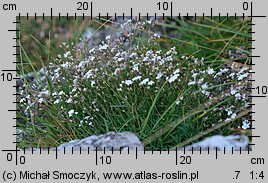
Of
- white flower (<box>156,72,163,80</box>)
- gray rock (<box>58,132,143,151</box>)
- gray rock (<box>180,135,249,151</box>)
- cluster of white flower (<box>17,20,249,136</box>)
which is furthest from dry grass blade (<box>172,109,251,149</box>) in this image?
white flower (<box>156,72,163,80</box>)

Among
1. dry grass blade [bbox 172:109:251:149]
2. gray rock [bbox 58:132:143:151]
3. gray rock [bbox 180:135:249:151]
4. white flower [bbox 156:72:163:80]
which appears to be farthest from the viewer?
white flower [bbox 156:72:163:80]

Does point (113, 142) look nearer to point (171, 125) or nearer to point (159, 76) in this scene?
point (171, 125)

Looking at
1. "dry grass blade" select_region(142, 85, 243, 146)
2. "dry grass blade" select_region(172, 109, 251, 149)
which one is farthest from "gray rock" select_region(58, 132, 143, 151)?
"dry grass blade" select_region(172, 109, 251, 149)

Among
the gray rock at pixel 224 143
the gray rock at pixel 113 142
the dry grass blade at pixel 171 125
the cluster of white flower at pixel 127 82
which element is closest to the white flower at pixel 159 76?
the cluster of white flower at pixel 127 82

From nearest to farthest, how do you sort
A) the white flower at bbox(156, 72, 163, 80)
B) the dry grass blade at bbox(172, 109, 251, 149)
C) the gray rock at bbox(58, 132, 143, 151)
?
the gray rock at bbox(58, 132, 143, 151)
the dry grass blade at bbox(172, 109, 251, 149)
the white flower at bbox(156, 72, 163, 80)

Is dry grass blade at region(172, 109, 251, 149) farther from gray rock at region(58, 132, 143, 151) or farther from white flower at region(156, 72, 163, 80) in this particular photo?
white flower at region(156, 72, 163, 80)

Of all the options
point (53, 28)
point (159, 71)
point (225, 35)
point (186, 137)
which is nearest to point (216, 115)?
point (186, 137)

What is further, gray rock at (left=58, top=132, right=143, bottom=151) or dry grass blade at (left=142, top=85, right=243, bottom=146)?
dry grass blade at (left=142, top=85, right=243, bottom=146)

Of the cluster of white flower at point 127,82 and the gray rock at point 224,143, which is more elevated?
the cluster of white flower at point 127,82

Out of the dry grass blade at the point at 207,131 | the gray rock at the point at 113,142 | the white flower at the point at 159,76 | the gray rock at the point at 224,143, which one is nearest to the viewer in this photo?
the gray rock at the point at 224,143

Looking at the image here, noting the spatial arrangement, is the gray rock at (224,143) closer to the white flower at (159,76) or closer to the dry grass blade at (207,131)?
the dry grass blade at (207,131)

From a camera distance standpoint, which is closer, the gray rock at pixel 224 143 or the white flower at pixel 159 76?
the gray rock at pixel 224 143

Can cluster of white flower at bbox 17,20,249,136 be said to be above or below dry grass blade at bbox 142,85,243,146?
above

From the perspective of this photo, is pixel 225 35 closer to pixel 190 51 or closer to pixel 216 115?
pixel 190 51
